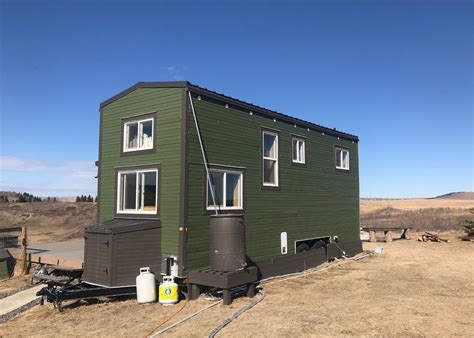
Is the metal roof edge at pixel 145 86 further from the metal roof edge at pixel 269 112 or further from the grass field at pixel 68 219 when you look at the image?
the grass field at pixel 68 219

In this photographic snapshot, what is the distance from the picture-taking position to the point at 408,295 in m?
9.30

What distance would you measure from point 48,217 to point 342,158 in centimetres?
3047

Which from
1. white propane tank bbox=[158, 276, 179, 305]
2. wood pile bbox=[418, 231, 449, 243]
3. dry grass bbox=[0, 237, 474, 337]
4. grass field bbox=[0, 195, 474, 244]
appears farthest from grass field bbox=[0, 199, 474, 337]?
grass field bbox=[0, 195, 474, 244]

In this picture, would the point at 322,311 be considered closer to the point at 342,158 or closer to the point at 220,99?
the point at 220,99

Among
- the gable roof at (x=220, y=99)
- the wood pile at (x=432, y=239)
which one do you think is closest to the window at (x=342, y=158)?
the gable roof at (x=220, y=99)

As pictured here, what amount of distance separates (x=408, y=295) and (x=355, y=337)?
12.3ft

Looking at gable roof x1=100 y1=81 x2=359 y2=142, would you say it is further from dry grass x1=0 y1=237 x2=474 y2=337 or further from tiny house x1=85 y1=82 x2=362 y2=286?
dry grass x1=0 y1=237 x2=474 y2=337

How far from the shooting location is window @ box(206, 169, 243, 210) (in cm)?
1036

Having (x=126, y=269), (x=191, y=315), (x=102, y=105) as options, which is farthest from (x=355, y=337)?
(x=102, y=105)

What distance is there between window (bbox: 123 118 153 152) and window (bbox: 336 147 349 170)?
893cm

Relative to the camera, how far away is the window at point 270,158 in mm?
12438

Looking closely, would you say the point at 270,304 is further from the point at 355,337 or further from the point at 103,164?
the point at 103,164

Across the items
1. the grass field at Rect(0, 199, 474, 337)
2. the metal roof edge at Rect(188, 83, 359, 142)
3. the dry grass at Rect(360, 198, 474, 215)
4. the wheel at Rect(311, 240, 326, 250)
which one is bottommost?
the grass field at Rect(0, 199, 474, 337)

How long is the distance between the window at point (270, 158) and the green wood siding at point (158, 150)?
3.55m
